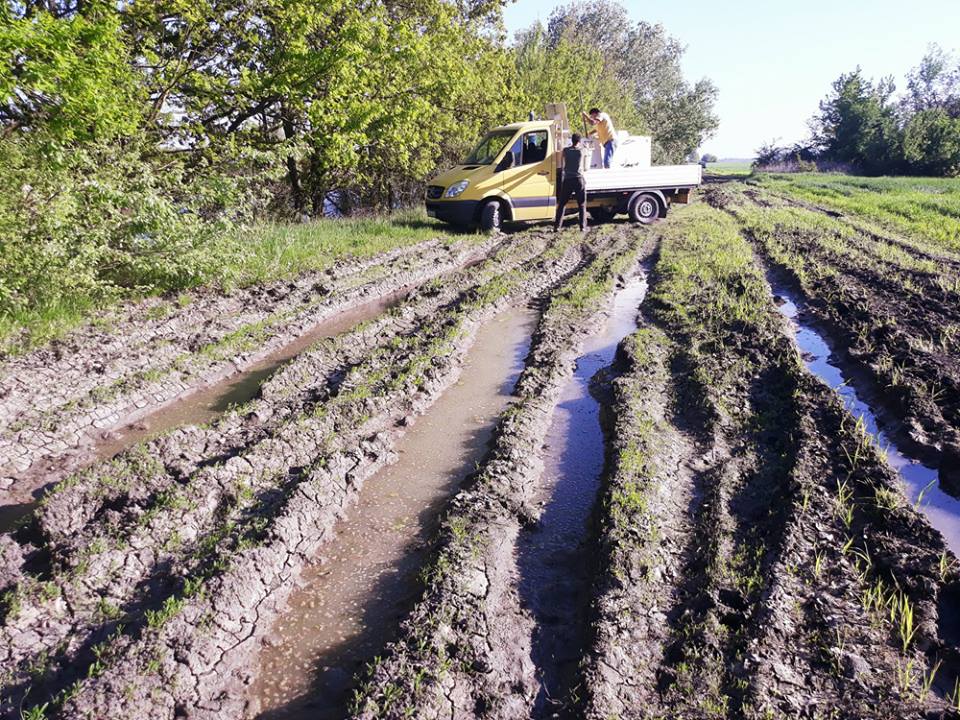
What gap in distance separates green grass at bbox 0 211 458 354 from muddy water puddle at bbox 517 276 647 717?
5.16 m

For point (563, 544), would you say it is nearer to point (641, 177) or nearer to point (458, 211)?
point (458, 211)

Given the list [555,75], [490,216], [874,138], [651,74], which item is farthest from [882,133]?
[490,216]

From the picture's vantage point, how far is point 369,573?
3598mm

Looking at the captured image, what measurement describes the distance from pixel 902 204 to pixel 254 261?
730 inches

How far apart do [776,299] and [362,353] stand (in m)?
5.92

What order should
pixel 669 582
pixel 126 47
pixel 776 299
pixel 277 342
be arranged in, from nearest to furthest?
pixel 669 582
pixel 277 342
pixel 776 299
pixel 126 47

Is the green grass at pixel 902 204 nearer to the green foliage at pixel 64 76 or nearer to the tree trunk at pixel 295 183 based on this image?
the green foliage at pixel 64 76

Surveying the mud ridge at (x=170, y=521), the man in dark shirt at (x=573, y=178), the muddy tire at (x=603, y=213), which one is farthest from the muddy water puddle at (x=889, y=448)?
the muddy tire at (x=603, y=213)

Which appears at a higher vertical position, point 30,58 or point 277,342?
point 30,58

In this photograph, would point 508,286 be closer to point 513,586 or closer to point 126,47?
point 513,586

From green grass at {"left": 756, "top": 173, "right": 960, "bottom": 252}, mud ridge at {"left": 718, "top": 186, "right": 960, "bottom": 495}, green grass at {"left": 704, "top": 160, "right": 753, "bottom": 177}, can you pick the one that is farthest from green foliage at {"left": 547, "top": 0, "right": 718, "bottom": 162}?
mud ridge at {"left": 718, "top": 186, "right": 960, "bottom": 495}

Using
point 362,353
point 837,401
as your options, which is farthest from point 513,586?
point 362,353

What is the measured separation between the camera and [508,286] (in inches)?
375

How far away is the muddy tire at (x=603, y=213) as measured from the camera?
643 inches
